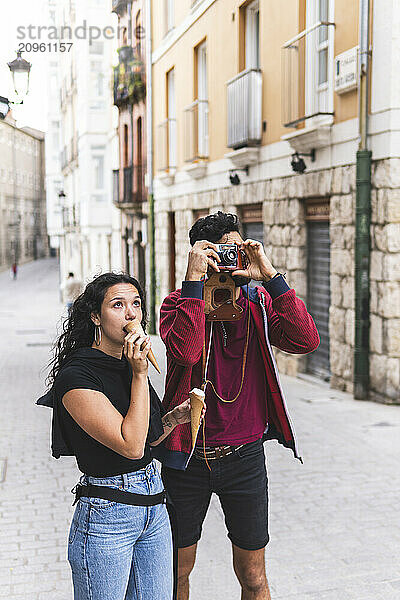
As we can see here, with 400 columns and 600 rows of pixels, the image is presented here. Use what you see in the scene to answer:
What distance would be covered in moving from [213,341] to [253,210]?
A: 401 inches

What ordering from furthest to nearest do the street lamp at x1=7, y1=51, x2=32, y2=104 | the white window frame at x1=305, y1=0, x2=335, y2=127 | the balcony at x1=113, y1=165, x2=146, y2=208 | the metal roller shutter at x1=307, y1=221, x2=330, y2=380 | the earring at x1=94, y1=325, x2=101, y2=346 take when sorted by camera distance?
the balcony at x1=113, y1=165, x2=146, y2=208, the metal roller shutter at x1=307, y1=221, x2=330, y2=380, the white window frame at x1=305, y1=0, x2=335, y2=127, the street lamp at x1=7, y1=51, x2=32, y2=104, the earring at x1=94, y1=325, x2=101, y2=346

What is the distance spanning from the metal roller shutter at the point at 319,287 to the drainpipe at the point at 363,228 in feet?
4.80

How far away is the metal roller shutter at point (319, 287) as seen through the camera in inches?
412

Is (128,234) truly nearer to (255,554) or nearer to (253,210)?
(253,210)

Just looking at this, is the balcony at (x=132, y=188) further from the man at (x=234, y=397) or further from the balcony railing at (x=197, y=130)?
the man at (x=234, y=397)

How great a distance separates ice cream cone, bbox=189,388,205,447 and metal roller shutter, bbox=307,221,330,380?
308 inches

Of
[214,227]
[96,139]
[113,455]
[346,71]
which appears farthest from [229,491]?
[96,139]

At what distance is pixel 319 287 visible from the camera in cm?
1078

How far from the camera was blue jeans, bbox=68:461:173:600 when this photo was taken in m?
2.47

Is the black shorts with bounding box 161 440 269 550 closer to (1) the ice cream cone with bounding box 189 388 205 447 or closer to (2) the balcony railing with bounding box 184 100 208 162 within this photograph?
(1) the ice cream cone with bounding box 189 388 205 447

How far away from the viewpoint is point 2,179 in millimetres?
62062

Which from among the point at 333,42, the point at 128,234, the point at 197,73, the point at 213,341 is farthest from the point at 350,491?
the point at 128,234

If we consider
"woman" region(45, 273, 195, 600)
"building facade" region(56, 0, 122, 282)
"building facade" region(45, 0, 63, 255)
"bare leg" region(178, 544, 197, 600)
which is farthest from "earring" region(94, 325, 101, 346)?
"building facade" region(45, 0, 63, 255)

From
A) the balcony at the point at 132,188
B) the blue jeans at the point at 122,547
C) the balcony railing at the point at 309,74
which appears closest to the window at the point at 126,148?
the balcony at the point at 132,188
